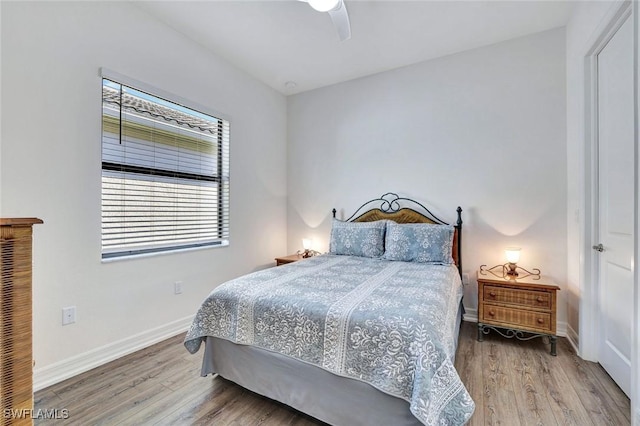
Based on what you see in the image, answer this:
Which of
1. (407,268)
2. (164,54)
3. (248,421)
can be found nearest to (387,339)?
(248,421)

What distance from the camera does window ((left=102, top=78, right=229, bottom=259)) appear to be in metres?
2.39

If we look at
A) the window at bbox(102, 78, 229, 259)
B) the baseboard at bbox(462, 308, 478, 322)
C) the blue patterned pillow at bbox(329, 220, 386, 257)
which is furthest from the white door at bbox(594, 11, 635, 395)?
the window at bbox(102, 78, 229, 259)

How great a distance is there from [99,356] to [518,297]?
3437 millimetres

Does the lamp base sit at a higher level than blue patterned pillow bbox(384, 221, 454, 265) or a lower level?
lower

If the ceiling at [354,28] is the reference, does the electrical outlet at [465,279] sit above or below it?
below

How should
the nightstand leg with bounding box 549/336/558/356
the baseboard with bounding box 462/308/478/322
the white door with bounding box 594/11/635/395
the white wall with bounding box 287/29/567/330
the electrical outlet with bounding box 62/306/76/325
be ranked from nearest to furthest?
the white door with bounding box 594/11/635/395, the electrical outlet with bounding box 62/306/76/325, the nightstand leg with bounding box 549/336/558/356, the white wall with bounding box 287/29/567/330, the baseboard with bounding box 462/308/478/322

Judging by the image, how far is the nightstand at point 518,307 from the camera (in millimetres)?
2398

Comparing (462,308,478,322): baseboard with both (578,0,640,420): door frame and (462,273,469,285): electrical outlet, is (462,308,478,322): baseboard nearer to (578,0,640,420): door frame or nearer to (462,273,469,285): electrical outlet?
(462,273,469,285): electrical outlet

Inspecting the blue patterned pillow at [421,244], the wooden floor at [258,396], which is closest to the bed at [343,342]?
the wooden floor at [258,396]

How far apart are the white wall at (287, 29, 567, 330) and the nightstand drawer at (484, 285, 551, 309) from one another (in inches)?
21.4

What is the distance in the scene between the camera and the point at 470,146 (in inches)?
123

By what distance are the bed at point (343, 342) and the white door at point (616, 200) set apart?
1.03 meters

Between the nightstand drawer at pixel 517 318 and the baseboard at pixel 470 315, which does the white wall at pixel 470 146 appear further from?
the nightstand drawer at pixel 517 318

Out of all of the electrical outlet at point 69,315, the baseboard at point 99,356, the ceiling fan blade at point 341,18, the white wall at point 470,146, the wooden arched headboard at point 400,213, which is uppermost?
the ceiling fan blade at point 341,18
